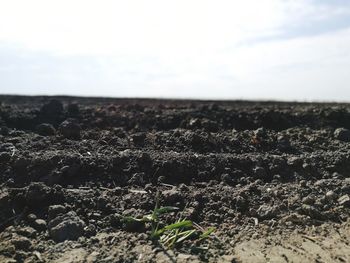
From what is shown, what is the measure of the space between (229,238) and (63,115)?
15.3ft

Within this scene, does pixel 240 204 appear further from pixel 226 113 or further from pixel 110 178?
pixel 226 113

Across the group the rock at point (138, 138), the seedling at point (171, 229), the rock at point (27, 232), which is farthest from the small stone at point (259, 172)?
the rock at point (27, 232)

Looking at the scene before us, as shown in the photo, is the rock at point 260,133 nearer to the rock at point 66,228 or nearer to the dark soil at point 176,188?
the dark soil at point 176,188

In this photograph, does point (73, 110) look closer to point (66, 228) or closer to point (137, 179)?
point (137, 179)

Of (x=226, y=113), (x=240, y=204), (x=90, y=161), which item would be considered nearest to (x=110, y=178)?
(x=90, y=161)

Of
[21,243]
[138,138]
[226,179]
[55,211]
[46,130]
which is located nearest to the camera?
[21,243]

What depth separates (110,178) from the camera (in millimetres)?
5031

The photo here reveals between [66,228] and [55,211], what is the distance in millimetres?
305

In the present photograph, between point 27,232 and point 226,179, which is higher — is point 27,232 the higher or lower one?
the lower one

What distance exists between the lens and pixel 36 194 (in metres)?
4.39

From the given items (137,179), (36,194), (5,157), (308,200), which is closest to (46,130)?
(5,157)

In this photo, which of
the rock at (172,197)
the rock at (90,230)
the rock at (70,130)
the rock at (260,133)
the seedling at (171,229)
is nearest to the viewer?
the seedling at (171,229)

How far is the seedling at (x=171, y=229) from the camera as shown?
3.87 meters

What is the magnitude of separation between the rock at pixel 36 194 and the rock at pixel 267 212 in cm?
198
